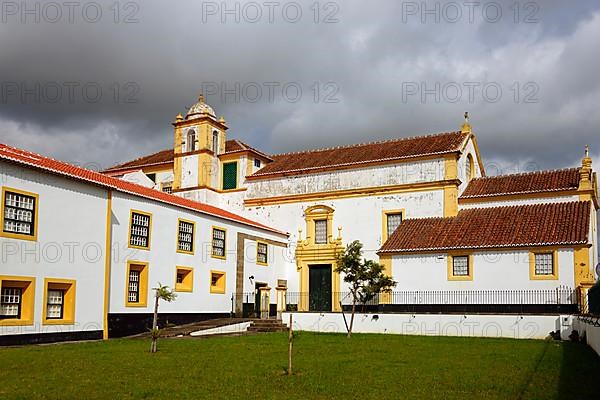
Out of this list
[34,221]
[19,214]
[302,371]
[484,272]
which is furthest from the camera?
[484,272]

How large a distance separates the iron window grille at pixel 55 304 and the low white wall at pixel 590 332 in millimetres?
15966

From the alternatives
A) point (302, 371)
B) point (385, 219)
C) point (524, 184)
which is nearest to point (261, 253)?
point (385, 219)

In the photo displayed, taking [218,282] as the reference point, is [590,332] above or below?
below

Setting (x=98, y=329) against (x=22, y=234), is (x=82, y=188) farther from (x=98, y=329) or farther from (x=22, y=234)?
(x=98, y=329)

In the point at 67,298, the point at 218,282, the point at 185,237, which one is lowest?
the point at 67,298

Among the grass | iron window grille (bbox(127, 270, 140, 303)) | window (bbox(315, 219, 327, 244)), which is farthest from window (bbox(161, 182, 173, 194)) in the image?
the grass

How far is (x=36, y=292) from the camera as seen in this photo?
19.7 metres

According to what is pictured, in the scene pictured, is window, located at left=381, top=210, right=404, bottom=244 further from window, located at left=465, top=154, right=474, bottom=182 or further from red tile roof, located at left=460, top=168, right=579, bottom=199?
window, located at left=465, top=154, right=474, bottom=182

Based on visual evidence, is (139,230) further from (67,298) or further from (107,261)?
(67,298)

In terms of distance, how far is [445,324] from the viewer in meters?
24.4

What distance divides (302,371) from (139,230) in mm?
13066

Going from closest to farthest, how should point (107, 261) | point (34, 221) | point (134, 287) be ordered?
point (34, 221) < point (107, 261) < point (134, 287)

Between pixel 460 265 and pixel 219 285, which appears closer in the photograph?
pixel 460 265

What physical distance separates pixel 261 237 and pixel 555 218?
14024 mm
